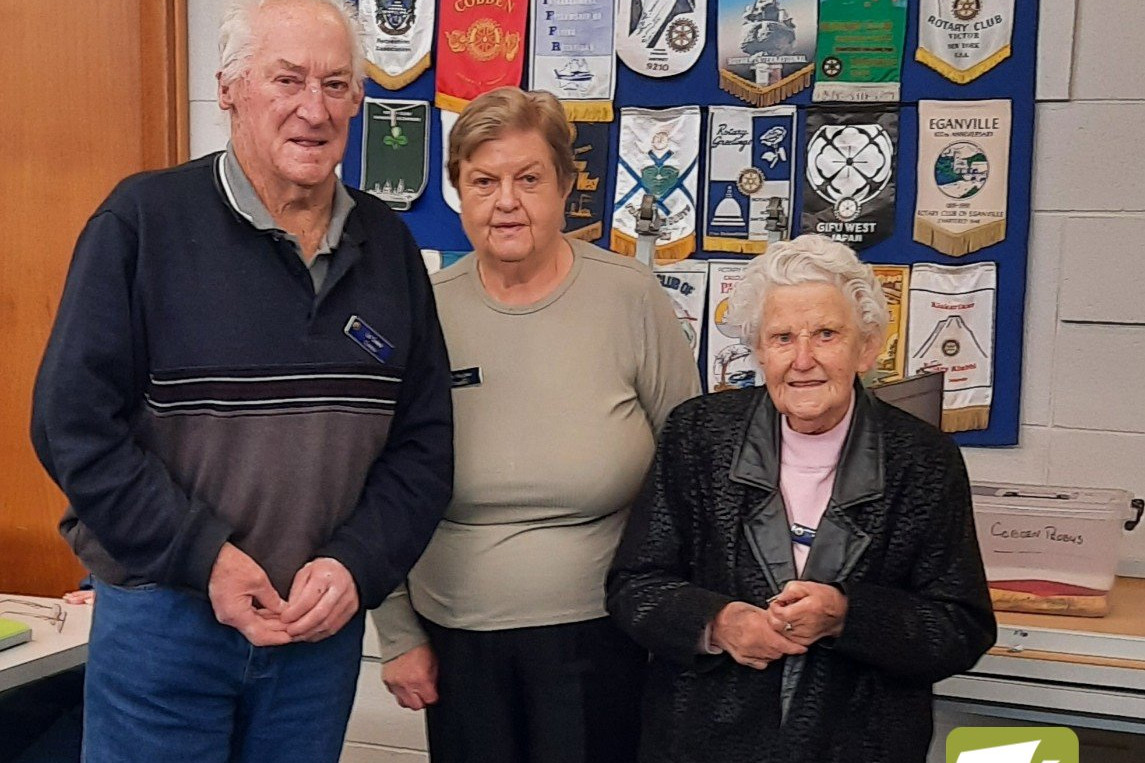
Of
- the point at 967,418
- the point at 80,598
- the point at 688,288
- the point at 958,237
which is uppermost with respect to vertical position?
the point at 958,237

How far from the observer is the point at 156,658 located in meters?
1.43

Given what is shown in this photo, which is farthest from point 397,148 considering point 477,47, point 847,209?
point 847,209

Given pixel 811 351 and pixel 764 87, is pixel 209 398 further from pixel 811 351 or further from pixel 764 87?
pixel 764 87

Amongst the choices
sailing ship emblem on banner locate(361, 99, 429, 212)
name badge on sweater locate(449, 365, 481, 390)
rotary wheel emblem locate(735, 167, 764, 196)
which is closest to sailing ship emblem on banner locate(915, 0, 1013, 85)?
rotary wheel emblem locate(735, 167, 764, 196)

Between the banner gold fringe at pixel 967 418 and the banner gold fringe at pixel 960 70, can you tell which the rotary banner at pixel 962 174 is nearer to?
the banner gold fringe at pixel 960 70

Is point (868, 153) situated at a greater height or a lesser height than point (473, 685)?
greater

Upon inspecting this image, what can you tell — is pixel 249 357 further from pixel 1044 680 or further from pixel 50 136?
pixel 50 136

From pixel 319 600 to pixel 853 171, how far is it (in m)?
1.54

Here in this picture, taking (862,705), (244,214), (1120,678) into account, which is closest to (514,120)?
(244,214)

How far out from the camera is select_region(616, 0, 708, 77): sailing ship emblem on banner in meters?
2.55

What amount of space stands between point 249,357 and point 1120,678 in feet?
4.69

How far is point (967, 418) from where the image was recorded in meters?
2.45

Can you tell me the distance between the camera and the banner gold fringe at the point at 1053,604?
2049 millimetres

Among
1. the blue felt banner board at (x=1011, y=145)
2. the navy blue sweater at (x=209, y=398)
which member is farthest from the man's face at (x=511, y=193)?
the blue felt banner board at (x=1011, y=145)
